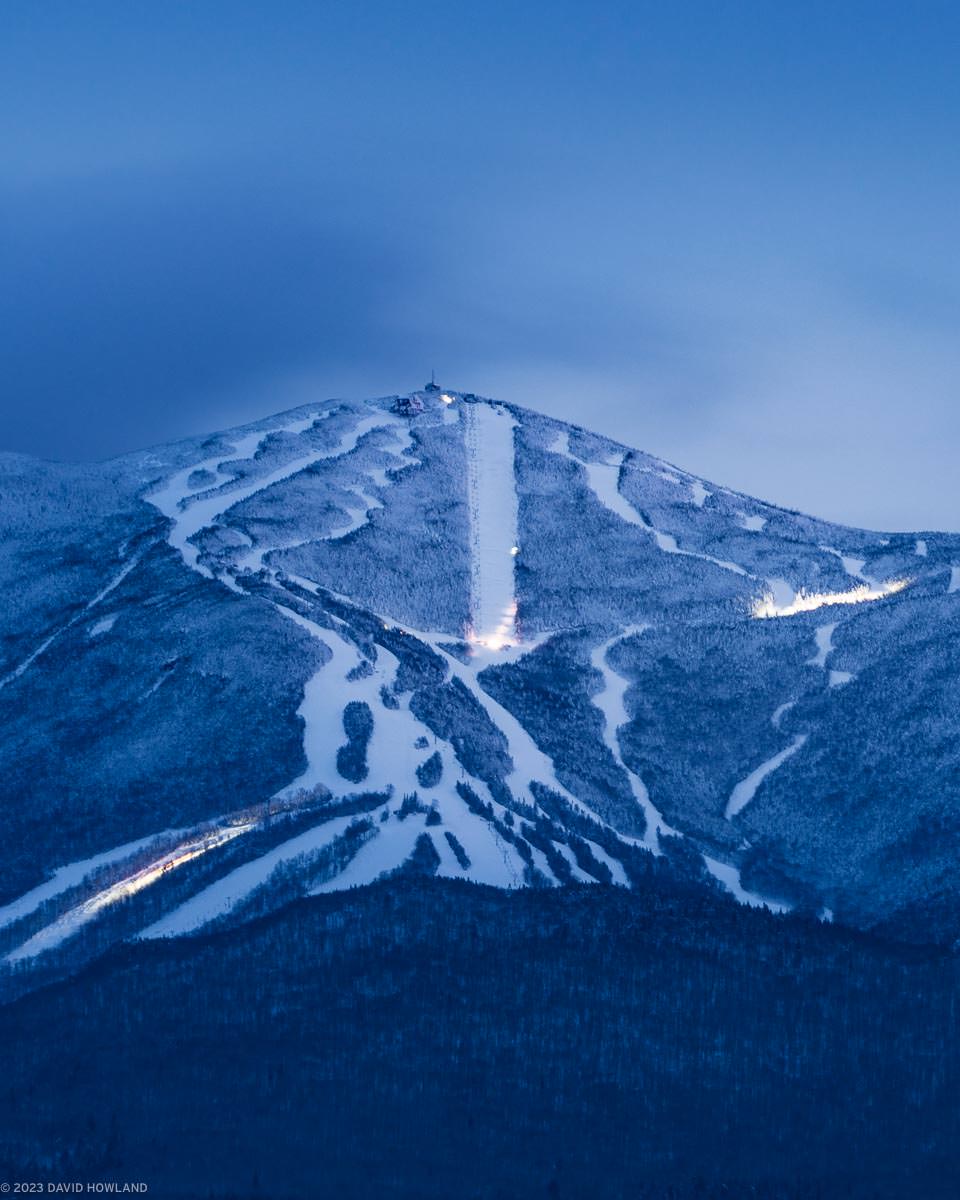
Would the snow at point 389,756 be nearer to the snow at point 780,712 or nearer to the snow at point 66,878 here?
the snow at point 66,878

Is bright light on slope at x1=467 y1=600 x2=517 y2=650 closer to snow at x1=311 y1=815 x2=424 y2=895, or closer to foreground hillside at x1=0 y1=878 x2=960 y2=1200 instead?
snow at x1=311 y1=815 x2=424 y2=895

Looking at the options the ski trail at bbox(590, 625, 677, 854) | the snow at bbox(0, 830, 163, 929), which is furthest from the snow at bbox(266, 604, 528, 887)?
the snow at bbox(0, 830, 163, 929)

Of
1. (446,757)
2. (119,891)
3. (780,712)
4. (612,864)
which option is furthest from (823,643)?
(119,891)

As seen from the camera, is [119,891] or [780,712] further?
[780,712]

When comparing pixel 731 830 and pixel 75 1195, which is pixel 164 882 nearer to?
pixel 75 1195

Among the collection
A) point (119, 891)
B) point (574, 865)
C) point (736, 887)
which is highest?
point (736, 887)

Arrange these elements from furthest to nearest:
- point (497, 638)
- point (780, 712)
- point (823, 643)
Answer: point (497, 638), point (823, 643), point (780, 712)

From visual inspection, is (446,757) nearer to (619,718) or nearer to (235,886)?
(235,886)

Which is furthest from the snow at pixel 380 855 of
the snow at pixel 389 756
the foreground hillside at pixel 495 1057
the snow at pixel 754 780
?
the snow at pixel 754 780
